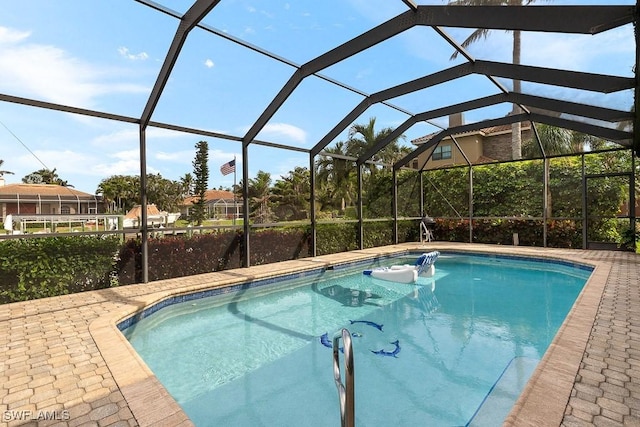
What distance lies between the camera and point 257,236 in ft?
29.1

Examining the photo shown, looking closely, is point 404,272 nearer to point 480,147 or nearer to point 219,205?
point 219,205

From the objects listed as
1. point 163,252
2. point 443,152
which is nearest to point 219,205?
point 163,252

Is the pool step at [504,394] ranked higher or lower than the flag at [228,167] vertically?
lower

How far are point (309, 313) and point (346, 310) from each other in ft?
2.30

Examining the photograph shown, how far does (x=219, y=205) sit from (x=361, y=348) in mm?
5228

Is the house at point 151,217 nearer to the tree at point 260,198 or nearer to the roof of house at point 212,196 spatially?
the roof of house at point 212,196

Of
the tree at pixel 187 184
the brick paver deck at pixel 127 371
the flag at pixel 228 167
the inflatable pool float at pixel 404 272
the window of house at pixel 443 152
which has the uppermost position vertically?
the window of house at pixel 443 152

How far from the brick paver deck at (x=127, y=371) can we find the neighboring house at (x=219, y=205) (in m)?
3.05

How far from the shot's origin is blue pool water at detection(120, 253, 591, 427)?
3.21 metres

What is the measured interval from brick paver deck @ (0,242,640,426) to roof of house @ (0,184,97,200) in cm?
179

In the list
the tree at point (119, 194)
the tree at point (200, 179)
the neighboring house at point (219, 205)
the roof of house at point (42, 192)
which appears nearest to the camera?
the roof of house at point (42, 192)

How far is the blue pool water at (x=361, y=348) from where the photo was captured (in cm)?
321

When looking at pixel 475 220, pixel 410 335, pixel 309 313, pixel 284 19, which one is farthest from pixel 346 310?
pixel 475 220

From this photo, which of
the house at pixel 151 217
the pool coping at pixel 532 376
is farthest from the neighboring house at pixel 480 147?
the pool coping at pixel 532 376
